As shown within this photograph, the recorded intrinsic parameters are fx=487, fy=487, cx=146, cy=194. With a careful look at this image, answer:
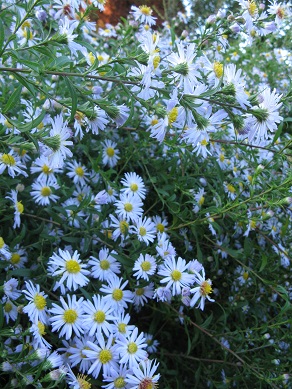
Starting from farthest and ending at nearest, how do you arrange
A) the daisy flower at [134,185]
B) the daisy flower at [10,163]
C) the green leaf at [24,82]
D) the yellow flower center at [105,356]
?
1. the daisy flower at [134,185]
2. the daisy flower at [10,163]
3. the yellow flower center at [105,356]
4. the green leaf at [24,82]

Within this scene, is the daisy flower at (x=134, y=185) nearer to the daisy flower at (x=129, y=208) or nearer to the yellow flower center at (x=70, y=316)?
the daisy flower at (x=129, y=208)

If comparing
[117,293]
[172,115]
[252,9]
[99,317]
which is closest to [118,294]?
[117,293]

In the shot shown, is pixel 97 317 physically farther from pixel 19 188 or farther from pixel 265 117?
pixel 265 117

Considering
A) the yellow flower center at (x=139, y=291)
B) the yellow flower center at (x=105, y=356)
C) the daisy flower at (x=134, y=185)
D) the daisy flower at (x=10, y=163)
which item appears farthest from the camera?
the daisy flower at (x=134, y=185)

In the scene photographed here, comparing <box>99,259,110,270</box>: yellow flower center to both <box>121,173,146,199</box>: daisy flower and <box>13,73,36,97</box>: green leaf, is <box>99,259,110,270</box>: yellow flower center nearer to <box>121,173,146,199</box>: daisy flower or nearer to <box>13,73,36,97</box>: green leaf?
<box>121,173,146,199</box>: daisy flower

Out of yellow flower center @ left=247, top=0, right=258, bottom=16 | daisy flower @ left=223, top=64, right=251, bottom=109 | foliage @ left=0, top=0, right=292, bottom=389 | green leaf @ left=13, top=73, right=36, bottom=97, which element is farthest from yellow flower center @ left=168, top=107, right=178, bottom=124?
yellow flower center @ left=247, top=0, right=258, bottom=16

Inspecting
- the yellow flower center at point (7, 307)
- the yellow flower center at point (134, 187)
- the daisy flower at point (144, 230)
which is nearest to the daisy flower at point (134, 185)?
the yellow flower center at point (134, 187)

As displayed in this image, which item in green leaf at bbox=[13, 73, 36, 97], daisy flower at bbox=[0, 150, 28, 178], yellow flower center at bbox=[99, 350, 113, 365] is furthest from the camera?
daisy flower at bbox=[0, 150, 28, 178]
